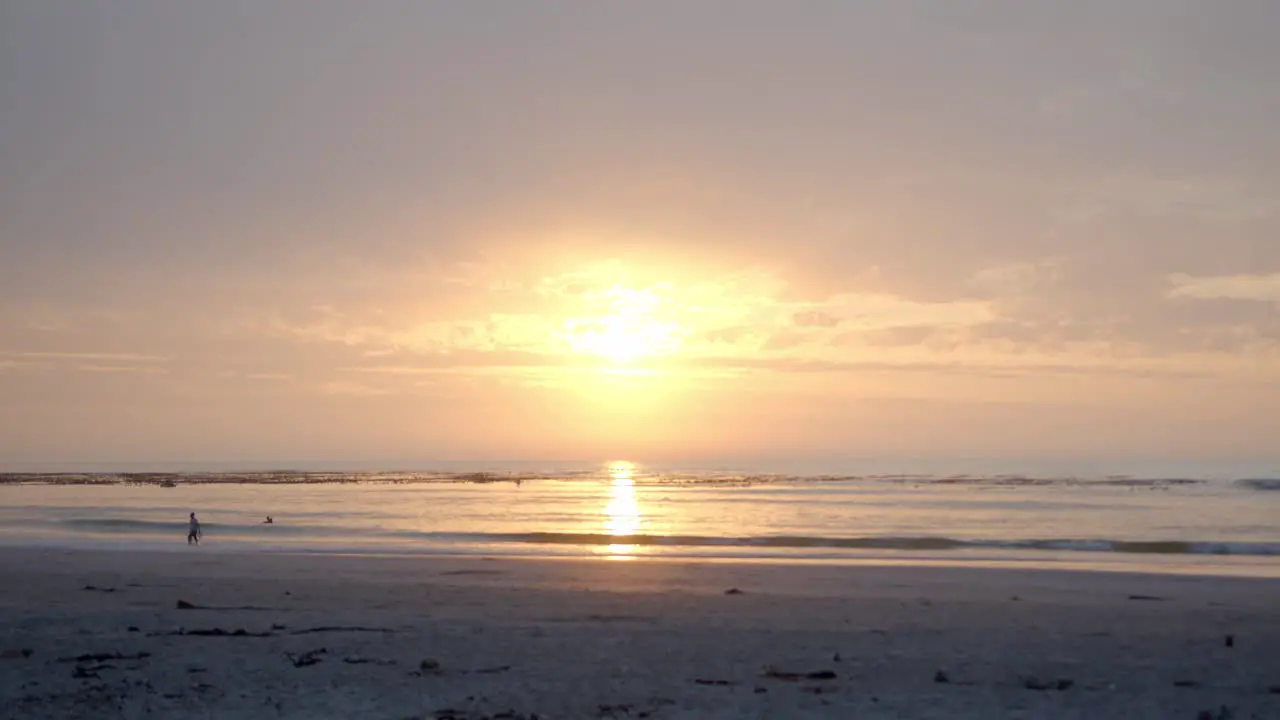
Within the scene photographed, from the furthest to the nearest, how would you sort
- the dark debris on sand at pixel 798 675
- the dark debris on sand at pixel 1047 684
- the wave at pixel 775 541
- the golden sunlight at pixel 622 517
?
1. the golden sunlight at pixel 622 517
2. the wave at pixel 775 541
3. the dark debris on sand at pixel 798 675
4. the dark debris on sand at pixel 1047 684

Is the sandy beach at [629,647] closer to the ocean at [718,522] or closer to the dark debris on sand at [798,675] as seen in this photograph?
the dark debris on sand at [798,675]

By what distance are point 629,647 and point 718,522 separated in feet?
101

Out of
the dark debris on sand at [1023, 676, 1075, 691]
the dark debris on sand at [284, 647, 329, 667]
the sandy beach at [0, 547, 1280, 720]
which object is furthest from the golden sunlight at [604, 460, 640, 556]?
the dark debris on sand at [1023, 676, 1075, 691]

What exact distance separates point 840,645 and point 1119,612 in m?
6.59

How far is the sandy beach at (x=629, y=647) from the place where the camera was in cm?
946

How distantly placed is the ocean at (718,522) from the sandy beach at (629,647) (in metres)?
8.86

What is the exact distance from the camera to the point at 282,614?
1530 cm

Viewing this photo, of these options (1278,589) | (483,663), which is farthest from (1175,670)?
(1278,589)

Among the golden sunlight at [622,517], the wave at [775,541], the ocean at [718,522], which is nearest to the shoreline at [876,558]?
the ocean at [718,522]

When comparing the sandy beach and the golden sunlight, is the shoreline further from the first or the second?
the sandy beach

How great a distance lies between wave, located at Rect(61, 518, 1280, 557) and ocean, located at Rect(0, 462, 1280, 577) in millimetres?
87

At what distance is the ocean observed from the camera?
99.9 ft

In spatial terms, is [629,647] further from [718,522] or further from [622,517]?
[622,517]

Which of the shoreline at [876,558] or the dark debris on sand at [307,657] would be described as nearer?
the dark debris on sand at [307,657]
